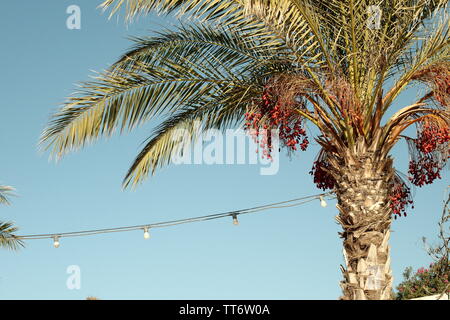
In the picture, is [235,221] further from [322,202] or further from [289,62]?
[289,62]

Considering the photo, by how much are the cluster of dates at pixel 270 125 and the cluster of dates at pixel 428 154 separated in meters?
1.39

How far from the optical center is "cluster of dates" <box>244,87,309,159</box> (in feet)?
23.0

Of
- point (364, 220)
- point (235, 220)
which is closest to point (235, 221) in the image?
point (235, 220)

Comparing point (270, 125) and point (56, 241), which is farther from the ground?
point (270, 125)

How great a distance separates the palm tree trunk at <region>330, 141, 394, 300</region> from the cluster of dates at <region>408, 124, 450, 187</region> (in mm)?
500

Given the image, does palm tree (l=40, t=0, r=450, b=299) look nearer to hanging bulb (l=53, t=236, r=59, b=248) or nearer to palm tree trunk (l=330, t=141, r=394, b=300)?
palm tree trunk (l=330, t=141, r=394, b=300)

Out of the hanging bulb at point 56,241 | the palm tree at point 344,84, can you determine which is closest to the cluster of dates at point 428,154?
the palm tree at point 344,84

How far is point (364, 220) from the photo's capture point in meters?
6.69

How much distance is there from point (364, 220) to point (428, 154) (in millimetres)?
1574

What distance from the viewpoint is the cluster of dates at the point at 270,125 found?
23.0 ft

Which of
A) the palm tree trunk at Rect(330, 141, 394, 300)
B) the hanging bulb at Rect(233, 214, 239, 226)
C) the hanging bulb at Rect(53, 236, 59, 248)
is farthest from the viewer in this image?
the hanging bulb at Rect(53, 236, 59, 248)

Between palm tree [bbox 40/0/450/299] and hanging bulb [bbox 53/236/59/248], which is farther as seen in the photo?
hanging bulb [bbox 53/236/59/248]

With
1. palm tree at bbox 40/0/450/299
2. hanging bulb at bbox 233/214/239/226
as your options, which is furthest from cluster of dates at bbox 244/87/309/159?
hanging bulb at bbox 233/214/239/226
